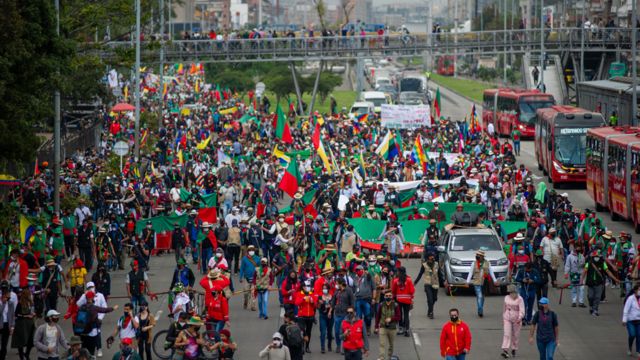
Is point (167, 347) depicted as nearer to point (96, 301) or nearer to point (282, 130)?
point (96, 301)

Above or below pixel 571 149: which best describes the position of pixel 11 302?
below

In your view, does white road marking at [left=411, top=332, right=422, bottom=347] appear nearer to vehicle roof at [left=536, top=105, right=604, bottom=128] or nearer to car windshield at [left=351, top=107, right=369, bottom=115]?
vehicle roof at [left=536, top=105, right=604, bottom=128]

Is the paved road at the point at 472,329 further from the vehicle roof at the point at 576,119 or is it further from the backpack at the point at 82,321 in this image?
the vehicle roof at the point at 576,119

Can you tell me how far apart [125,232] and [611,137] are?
1457cm

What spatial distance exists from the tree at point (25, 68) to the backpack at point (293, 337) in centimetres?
822

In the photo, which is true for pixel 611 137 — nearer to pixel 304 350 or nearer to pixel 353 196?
pixel 353 196

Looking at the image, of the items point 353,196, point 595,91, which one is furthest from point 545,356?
point 595,91

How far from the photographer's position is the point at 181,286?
21.2 meters

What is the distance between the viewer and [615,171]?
36.3 meters

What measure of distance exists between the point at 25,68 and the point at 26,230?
3.75m

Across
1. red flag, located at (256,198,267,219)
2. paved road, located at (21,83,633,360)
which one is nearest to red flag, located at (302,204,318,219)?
red flag, located at (256,198,267,219)

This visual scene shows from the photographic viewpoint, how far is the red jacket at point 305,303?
2123 centimetres

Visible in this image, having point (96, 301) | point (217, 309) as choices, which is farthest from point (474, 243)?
point (96, 301)

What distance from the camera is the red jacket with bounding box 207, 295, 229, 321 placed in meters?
21.4
